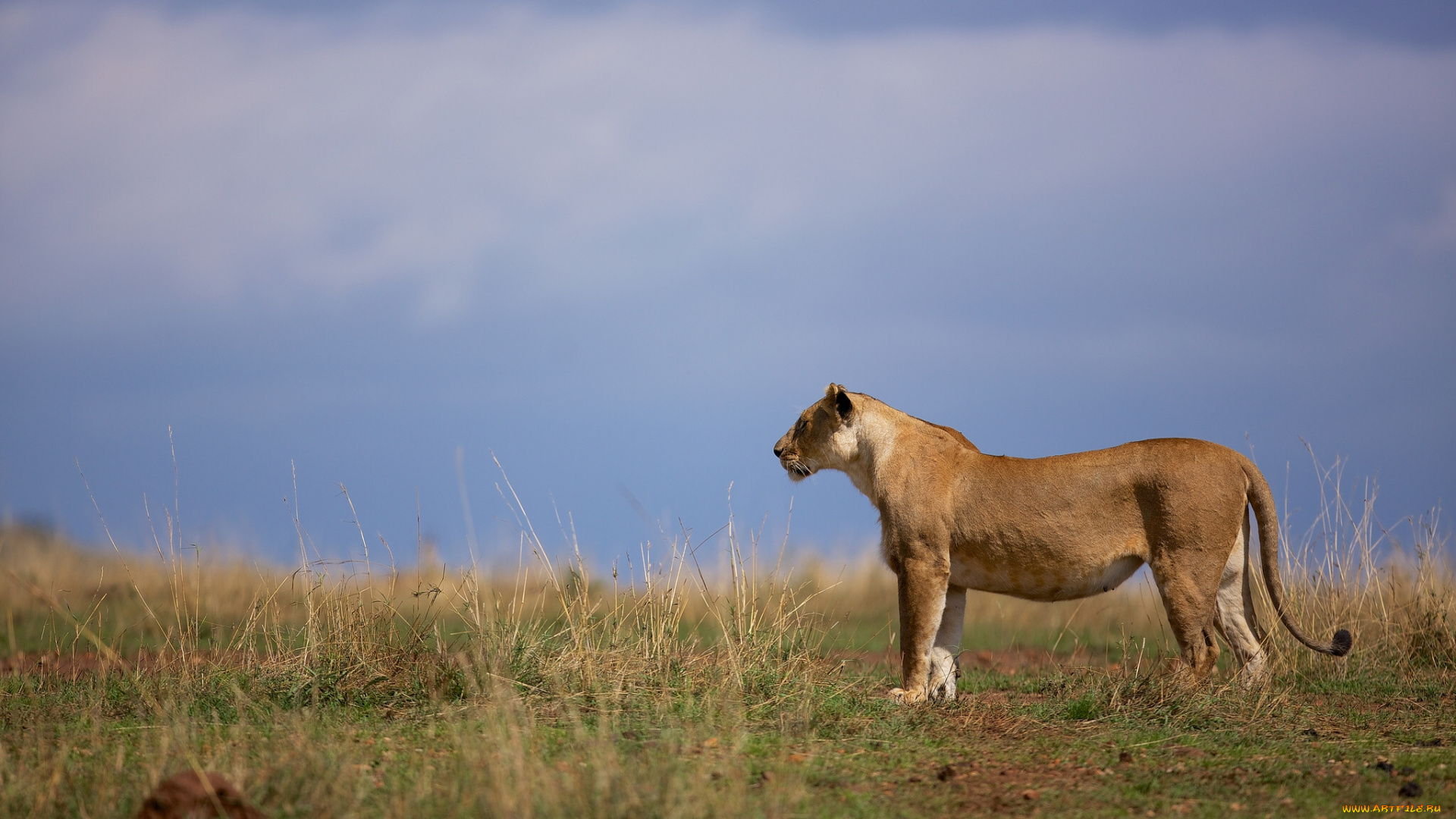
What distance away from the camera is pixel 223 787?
5188 mm

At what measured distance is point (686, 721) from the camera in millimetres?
7055

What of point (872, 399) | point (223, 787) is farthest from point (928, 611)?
point (223, 787)

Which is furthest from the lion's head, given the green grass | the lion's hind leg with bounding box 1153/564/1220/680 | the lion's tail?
the lion's tail

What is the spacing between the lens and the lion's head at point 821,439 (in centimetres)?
941

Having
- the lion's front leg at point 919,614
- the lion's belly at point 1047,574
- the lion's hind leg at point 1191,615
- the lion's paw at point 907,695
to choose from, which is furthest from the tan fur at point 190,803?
the lion's hind leg at point 1191,615

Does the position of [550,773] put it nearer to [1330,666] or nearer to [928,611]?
[928,611]

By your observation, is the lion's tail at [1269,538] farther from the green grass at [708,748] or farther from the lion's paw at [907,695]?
the lion's paw at [907,695]

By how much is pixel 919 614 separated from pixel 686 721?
222 centimetres

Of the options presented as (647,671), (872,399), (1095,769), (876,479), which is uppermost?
(872,399)

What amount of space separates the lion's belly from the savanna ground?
68 centimetres

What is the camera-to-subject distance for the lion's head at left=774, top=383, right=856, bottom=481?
9.41 metres

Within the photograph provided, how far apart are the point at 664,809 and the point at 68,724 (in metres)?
4.51

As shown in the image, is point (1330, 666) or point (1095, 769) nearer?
point (1095, 769)

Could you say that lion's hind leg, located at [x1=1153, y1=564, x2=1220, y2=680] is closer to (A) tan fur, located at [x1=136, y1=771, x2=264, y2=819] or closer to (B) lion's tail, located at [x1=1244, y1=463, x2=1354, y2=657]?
(B) lion's tail, located at [x1=1244, y1=463, x2=1354, y2=657]
